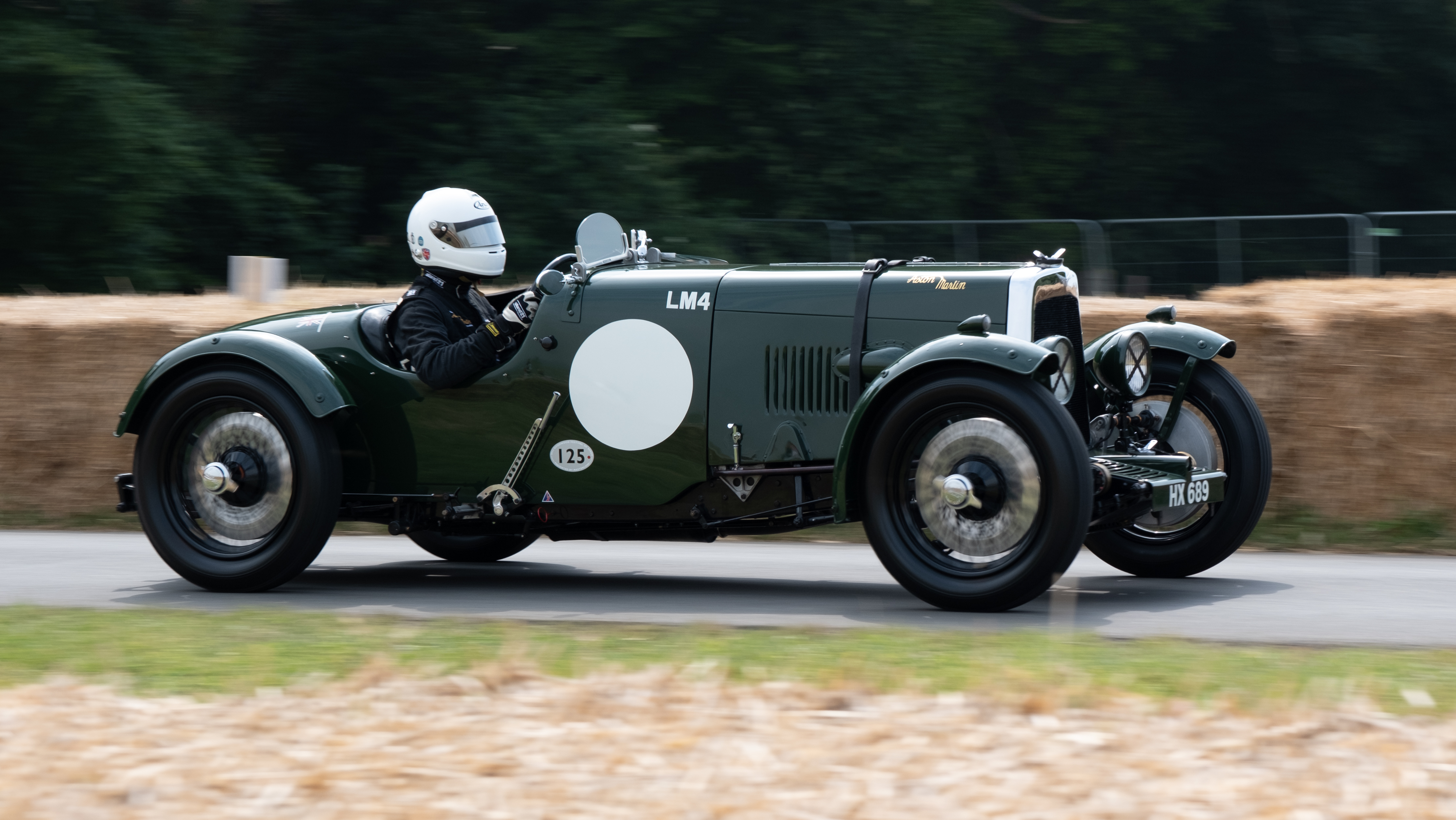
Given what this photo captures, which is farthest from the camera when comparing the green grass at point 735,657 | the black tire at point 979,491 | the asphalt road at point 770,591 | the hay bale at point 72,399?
the hay bale at point 72,399

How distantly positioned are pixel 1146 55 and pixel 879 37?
438 centimetres

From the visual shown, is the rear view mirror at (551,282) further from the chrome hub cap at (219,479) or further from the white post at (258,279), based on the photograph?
the white post at (258,279)

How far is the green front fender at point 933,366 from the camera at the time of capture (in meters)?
5.92

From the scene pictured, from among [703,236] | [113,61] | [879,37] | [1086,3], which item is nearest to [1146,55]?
[1086,3]

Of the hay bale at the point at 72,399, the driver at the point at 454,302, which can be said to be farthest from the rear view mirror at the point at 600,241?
the hay bale at the point at 72,399

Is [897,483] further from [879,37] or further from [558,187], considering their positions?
[879,37]

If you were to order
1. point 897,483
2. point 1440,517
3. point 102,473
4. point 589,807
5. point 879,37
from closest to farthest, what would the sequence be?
point 589,807 < point 897,483 < point 1440,517 < point 102,473 < point 879,37

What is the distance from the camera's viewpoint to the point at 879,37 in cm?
2230

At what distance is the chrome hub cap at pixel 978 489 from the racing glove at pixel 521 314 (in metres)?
1.85

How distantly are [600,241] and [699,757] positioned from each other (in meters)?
3.84

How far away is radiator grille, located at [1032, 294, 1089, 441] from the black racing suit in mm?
2167

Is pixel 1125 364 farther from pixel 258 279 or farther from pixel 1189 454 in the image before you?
pixel 258 279

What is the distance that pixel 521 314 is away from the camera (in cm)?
702

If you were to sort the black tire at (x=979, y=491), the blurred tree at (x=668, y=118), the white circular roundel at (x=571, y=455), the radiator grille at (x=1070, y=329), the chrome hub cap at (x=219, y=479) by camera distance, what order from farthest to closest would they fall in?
the blurred tree at (x=668, y=118) < the chrome hub cap at (x=219, y=479) < the white circular roundel at (x=571, y=455) < the radiator grille at (x=1070, y=329) < the black tire at (x=979, y=491)
